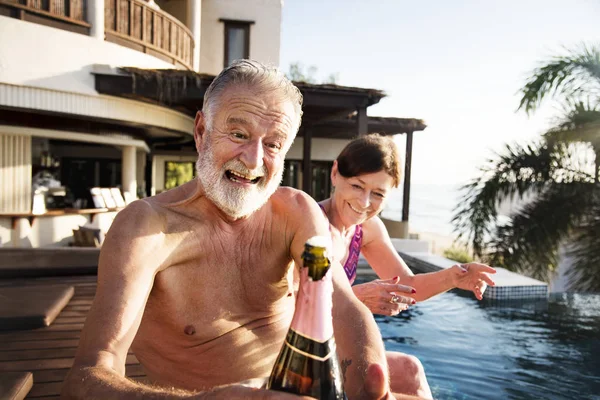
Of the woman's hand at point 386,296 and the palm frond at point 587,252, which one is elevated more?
the woman's hand at point 386,296

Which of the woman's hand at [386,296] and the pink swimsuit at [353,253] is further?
the pink swimsuit at [353,253]

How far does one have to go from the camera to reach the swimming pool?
4414mm

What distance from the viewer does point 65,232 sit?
9.02 meters

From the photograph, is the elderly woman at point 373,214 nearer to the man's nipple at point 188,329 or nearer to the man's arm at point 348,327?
the man's arm at point 348,327

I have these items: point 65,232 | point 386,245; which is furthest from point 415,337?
point 65,232

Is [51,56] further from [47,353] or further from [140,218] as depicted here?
[140,218]

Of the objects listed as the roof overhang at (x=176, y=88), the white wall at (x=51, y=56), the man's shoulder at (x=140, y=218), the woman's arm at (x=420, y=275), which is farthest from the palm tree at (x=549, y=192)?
the man's shoulder at (x=140, y=218)

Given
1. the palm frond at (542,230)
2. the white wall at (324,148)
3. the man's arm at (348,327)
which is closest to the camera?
the man's arm at (348,327)

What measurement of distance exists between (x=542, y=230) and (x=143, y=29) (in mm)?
8867

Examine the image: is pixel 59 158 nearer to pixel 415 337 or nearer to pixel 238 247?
pixel 415 337

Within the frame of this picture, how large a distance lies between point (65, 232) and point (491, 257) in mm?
8514

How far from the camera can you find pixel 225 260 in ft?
4.74

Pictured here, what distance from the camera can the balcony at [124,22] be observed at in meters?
7.75

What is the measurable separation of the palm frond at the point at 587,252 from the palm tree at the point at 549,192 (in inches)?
0.6
